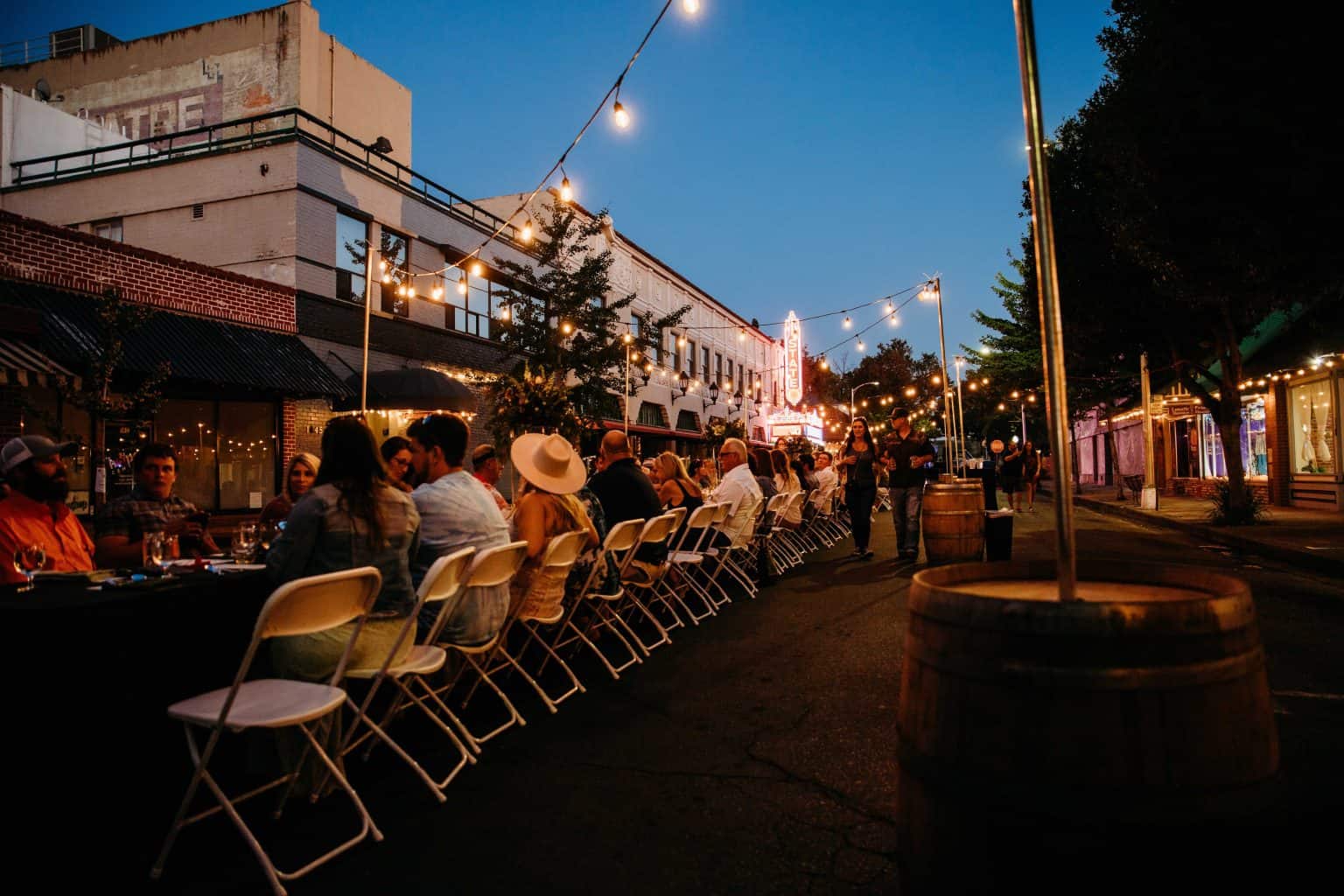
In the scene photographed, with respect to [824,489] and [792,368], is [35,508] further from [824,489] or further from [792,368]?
[792,368]

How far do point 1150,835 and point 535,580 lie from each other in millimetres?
3530

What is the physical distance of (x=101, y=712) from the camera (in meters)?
2.91

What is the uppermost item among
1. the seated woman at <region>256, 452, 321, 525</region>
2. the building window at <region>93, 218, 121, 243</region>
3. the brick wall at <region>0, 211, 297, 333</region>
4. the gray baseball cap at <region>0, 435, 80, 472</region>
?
A: the building window at <region>93, 218, 121, 243</region>

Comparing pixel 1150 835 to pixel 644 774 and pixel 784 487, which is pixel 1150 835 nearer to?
pixel 644 774

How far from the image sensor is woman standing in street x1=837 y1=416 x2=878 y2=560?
10.4 meters

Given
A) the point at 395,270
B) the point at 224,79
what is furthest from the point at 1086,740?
the point at 224,79

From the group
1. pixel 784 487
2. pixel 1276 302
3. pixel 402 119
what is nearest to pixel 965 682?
pixel 784 487

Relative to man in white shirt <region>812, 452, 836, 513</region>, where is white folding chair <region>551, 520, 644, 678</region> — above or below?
below

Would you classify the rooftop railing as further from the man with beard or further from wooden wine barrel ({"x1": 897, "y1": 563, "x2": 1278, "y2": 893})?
wooden wine barrel ({"x1": 897, "y1": 563, "x2": 1278, "y2": 893})

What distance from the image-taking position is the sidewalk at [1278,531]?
9.38 meters

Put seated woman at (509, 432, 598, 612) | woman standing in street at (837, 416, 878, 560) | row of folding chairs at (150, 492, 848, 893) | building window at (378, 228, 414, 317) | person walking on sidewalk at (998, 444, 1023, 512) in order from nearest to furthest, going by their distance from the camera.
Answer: row of folding chairs at (150, 492, 848, 893)
seated woman at (509, 432, 598, 612)
woman standing in street at (837, 416, 878, 560)
building window at (378, 228, 414, 317)
person walking on sidewalk at (998, 444, 1023, 512)

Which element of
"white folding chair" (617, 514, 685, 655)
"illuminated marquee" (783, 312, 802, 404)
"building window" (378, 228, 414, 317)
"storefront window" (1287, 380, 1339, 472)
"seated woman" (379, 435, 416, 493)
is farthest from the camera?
"illuminated marquee" (783, 312, 802, 404)

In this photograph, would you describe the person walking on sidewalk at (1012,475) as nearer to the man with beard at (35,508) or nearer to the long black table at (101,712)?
the man with beard at (35,508)

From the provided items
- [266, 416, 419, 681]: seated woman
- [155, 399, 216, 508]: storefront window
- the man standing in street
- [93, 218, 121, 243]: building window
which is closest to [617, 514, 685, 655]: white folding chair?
[266, 416, 419, 681]: seated woman
